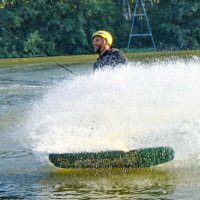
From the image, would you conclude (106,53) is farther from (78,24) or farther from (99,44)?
(78,24)

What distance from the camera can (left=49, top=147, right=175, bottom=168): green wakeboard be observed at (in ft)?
31.5

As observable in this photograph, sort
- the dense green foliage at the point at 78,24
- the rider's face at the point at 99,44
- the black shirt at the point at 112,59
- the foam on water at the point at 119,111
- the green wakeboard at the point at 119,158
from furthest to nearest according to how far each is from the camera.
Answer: the dense green foliage at the point at 78,24
the rider's face at the point at 99,44
the black shirt at the point at 112,59
the foam on water at the point at 119,111
the green wakeboard at the point at 119,158

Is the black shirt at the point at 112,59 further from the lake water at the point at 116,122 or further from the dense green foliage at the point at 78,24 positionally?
the dense green foliage at the point at 78,24

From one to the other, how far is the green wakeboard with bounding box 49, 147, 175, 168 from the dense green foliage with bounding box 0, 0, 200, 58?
44577 mm

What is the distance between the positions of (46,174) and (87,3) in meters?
50.2

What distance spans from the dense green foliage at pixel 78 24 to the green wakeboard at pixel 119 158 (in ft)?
146

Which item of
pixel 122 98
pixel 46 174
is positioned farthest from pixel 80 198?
pixel 122 98

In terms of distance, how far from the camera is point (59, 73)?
32.3 meters

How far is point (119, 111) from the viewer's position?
1011 cm

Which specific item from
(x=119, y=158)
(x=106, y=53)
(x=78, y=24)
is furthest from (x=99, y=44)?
(x=78, y=24)

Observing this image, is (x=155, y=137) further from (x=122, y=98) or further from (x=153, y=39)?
(x=153, y=39)

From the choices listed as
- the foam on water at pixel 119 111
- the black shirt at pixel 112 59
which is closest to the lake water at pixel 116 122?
the foam on water at pixel 119 111

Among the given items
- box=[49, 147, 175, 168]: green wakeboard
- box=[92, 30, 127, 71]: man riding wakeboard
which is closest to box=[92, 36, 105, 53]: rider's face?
box=[92, 30, 127, 71]: man riding wakeboard

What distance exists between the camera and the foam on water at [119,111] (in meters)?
10.1
